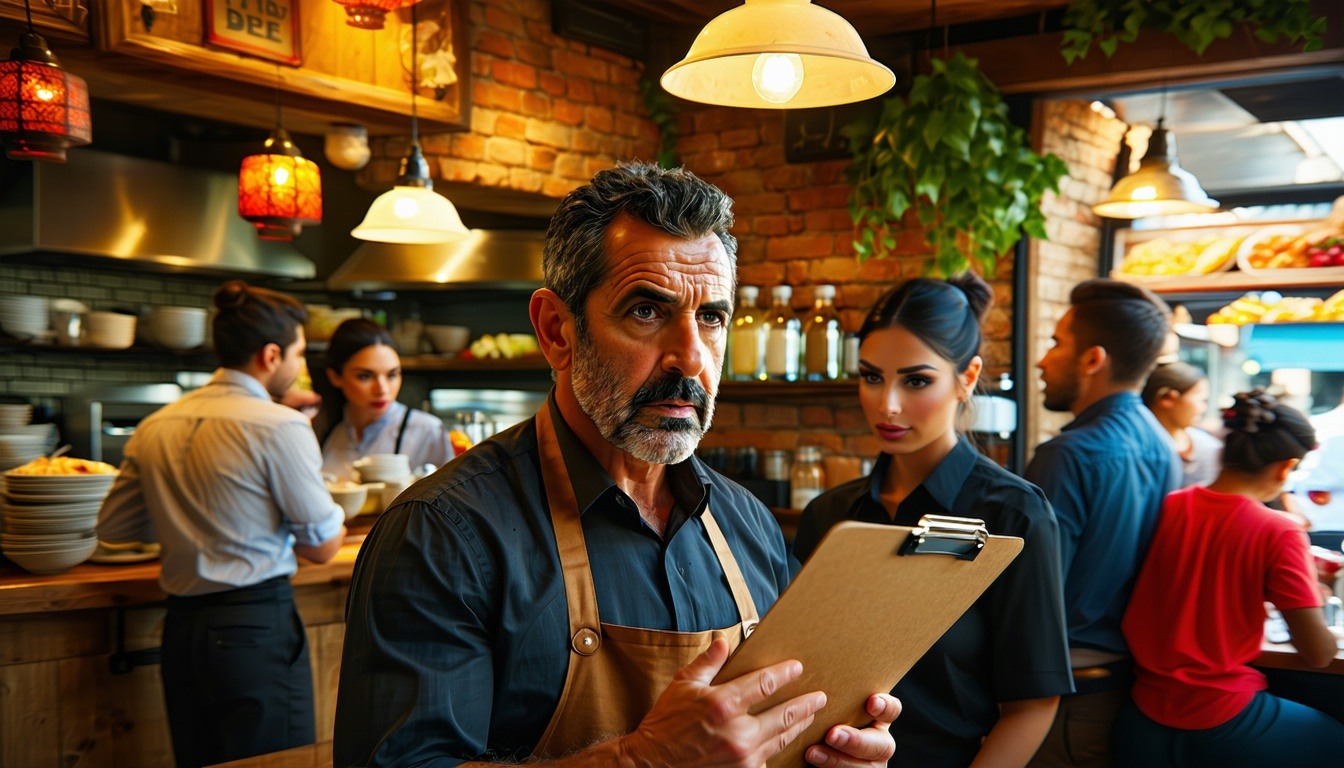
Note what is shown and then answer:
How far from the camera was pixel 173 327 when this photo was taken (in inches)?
222

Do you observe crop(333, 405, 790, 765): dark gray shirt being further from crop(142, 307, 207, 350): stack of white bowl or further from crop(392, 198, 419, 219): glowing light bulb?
crop(142, 307, 207, 350): stack of white bowl

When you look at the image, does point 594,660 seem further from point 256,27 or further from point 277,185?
point 256,27

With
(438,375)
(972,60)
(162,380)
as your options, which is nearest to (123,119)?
(162,380)

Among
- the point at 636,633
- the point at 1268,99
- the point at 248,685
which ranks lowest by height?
the point at 248,685

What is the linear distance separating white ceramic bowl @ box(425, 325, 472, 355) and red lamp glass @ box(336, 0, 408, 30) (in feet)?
9.67

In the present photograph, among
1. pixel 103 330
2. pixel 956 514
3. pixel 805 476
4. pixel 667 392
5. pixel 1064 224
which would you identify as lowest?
pixel 805 476

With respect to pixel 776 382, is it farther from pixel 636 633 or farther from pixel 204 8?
pixel 636 633

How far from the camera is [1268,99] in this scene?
4586 millimetres

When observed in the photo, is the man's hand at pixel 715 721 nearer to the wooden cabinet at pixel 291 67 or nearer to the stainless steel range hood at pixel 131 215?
the wooden cabinet at pixel 291 67

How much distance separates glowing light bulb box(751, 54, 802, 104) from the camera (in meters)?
2.07

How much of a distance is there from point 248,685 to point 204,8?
2.15m

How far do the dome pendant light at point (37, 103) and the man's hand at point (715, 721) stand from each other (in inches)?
99.0

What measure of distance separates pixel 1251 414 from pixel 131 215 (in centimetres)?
502

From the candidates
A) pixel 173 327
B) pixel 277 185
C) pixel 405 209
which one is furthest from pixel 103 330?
pixel 405 209
